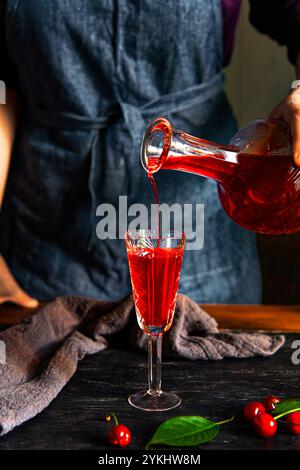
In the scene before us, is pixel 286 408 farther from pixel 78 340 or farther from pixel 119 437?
pixel 78 340

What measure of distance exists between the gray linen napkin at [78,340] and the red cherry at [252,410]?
0.89 ft

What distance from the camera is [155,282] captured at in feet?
3.62

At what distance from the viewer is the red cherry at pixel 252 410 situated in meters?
0.99

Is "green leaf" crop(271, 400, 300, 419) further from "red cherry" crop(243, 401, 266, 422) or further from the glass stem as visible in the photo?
the glass stem

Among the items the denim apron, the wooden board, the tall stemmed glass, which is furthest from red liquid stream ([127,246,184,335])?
the denim apron

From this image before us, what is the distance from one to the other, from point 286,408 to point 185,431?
170mm

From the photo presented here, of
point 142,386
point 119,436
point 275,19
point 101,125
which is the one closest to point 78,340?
point 142,386

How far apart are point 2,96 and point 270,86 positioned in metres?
1.12

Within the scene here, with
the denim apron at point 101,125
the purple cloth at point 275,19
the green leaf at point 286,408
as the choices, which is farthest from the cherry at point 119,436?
the purple cloth at point 275,19

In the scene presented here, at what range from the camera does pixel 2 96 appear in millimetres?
1699

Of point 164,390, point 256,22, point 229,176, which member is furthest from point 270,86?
point 164,390

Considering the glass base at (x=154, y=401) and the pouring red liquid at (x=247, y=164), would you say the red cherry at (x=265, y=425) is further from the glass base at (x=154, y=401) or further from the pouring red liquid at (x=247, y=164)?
the pouring red liquid at (x=247, y=164)

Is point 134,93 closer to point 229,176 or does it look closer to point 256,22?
point 256,22

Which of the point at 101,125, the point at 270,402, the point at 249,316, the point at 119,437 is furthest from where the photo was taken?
the point at 101,125
